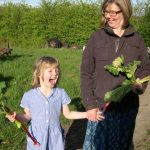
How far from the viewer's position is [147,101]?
349 inches

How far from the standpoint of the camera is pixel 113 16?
3.46m

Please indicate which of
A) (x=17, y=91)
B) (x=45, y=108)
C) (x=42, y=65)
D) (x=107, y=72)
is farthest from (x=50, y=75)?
(x=17, y=91)

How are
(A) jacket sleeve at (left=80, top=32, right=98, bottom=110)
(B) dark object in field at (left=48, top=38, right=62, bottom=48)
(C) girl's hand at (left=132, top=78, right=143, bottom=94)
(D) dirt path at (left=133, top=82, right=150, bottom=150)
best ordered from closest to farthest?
(C) girl's hand at (left=132, top=78, right=143, bottom=94)
(A) jacket sleeve at (left=80, top=32, right=98, bottom=110)
(D) dirt path at (left=133, top=82, right=150, bottom=150)
(B) dark object in field at (left=48, top=38, right=62, bottom=48)

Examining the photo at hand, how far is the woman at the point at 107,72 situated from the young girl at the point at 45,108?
0.24 meters

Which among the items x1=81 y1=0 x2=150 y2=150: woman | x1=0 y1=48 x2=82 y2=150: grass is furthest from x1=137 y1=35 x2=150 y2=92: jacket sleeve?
x1=0 y1=48 x2=82 y2=150: grass

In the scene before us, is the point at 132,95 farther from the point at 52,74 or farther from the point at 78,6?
the point at 78,6

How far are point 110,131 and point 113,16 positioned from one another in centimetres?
90

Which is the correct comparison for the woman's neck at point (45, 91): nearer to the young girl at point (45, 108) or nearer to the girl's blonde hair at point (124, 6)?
the young girl at point (45, 108)

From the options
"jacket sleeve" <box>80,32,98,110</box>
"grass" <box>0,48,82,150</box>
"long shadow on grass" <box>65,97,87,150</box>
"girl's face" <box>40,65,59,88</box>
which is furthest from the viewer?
"long shadow on grass" <box>65,97,87,150</box>

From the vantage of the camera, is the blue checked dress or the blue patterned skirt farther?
the blue checked dress

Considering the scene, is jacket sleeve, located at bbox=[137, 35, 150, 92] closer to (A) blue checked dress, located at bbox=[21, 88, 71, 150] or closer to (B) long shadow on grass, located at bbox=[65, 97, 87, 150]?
(A) blue checked dress, located at bbox=[21, 88, 71, 150]

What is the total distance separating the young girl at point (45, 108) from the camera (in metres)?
3.78

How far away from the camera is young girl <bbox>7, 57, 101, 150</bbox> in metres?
3.78

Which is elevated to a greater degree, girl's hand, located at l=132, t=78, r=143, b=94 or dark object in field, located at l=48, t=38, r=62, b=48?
girl's hand, located at l=132, t=78, r=143, b=94
